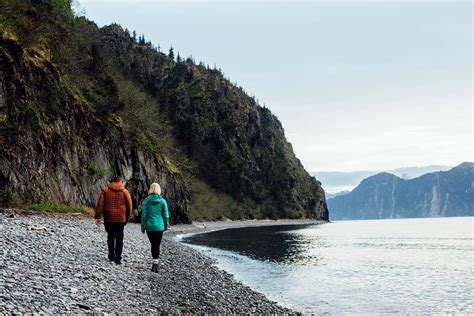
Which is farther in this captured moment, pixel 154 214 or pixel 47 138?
pixel 47 138

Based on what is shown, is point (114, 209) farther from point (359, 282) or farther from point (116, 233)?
point (359, 282)

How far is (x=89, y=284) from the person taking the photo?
12.4m

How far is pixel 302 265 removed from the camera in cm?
3638

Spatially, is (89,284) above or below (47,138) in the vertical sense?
below

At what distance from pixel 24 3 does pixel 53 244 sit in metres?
43.0

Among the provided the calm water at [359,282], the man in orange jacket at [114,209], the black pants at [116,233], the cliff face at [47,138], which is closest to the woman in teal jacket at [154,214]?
the man in orange jacket at [114,209]

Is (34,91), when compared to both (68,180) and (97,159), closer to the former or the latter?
(68,180)

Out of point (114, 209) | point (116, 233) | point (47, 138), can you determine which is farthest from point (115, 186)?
point (47, 138)

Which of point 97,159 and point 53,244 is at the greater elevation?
point 97,159

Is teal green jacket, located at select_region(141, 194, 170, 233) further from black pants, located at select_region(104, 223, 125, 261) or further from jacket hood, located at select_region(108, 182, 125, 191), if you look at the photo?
jacket hood, located at select_region(108, 182, 125, 191)

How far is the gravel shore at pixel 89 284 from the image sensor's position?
10.1 meters

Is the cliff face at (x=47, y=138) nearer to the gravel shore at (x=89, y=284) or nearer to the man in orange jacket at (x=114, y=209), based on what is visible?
the gravel shore at (x=89, y=284)

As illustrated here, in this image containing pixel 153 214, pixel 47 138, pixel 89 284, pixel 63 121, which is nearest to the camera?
pixel 89 284

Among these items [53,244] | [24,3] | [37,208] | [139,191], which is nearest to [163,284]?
[53,244]
